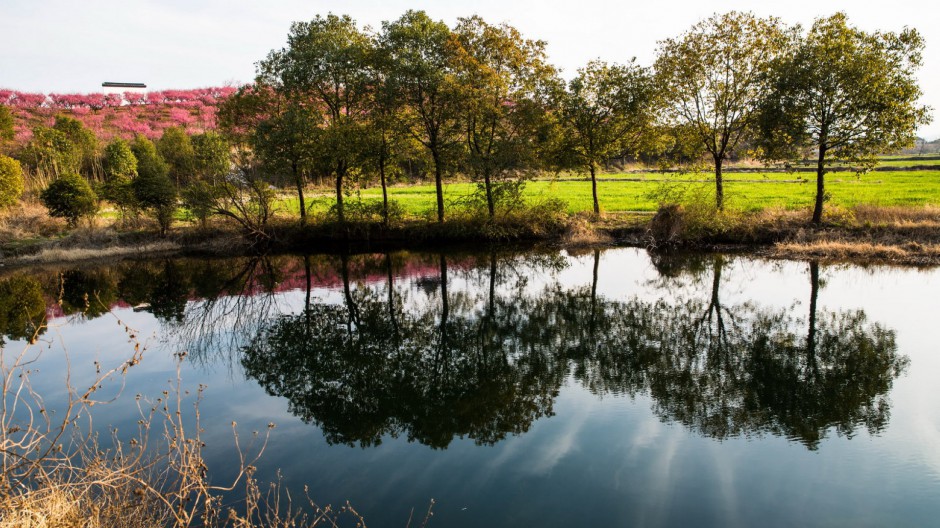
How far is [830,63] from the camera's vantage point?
2336 centimetres

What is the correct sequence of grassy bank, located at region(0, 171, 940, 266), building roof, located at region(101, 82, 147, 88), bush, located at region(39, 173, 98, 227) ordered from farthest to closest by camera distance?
building roof, located at region(101, 82, 147, 88)
bush, located at region(39, 173, 98, 227)
grassy bank, located at region(0, 171, 940, 266)

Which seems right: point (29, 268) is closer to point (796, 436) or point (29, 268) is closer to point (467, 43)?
point (467, 43)

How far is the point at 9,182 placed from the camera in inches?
1278

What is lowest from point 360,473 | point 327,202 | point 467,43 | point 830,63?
point 360,473

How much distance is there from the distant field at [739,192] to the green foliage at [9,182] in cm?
1484

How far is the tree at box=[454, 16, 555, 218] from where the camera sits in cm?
2886

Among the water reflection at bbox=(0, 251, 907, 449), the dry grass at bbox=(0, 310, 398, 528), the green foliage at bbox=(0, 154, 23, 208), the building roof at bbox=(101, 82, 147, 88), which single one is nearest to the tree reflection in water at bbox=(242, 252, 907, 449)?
the water reflection at bbox=(0, 251, 907, 449)

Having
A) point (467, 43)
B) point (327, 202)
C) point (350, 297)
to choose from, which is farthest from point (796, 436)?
point (327, 202)

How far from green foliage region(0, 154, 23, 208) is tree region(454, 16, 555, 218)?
26432mm

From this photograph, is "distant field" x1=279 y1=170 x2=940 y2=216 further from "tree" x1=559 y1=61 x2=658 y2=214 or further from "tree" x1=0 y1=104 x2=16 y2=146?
"tree" x1=0 y1=104 x2=16 y2=146

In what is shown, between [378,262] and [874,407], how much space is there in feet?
70.4

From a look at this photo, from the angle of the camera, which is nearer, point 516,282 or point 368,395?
point 368,395

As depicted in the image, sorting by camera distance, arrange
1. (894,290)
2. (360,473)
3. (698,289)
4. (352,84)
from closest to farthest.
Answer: (360,473) → (894,290) → (698,289) → (352,84)

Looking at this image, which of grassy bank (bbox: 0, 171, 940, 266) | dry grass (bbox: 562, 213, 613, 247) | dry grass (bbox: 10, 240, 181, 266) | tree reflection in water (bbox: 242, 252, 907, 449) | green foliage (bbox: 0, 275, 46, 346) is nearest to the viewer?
tree reflection in water (bbox: 242, 252, 907, 449)
